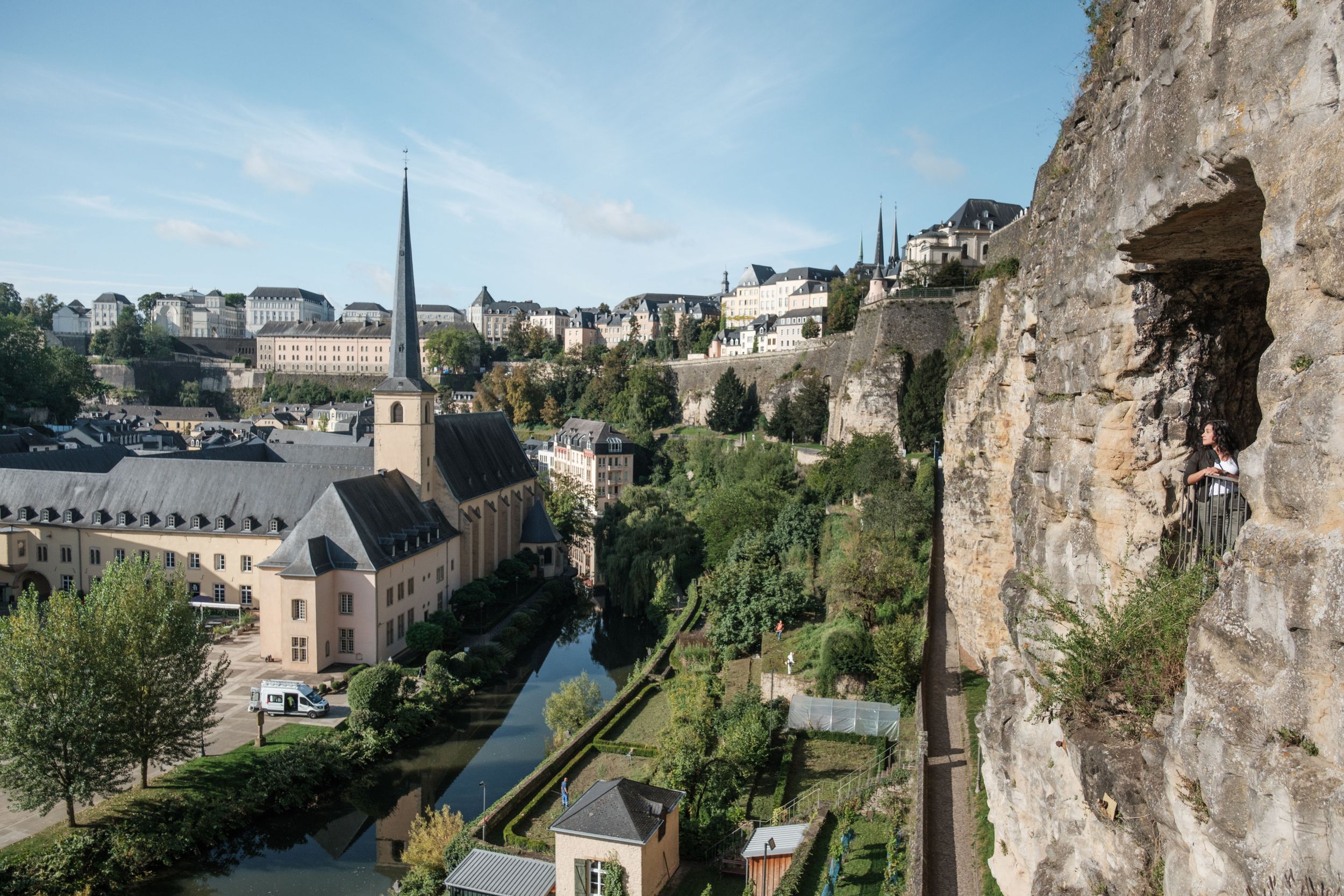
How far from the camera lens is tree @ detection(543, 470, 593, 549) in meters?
50.3

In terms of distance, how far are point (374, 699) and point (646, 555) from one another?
16225 mm

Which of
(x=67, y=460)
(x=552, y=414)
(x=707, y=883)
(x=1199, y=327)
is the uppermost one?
(x=1199, y=327)

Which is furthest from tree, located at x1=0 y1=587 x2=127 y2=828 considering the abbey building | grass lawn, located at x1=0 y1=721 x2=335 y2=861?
the abbey building

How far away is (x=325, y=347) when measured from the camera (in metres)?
114

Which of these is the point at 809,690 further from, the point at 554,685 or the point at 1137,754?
the point at 1137,754

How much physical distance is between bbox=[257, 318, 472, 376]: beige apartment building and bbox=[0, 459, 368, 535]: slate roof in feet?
235

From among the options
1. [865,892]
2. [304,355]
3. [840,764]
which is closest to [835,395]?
[840,764]

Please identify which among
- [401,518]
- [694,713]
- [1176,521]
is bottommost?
[694,713]

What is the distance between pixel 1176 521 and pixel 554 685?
89.7 ft

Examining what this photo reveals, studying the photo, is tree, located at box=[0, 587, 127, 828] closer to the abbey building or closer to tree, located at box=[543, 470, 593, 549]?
the abbey building

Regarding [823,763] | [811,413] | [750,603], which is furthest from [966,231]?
[823,763]

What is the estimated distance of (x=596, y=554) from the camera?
48.2 metres

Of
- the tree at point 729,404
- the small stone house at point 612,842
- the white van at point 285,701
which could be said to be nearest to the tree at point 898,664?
the small stone house at point 612,842

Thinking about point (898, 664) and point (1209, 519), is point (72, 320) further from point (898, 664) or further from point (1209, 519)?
point (1209, 519)
